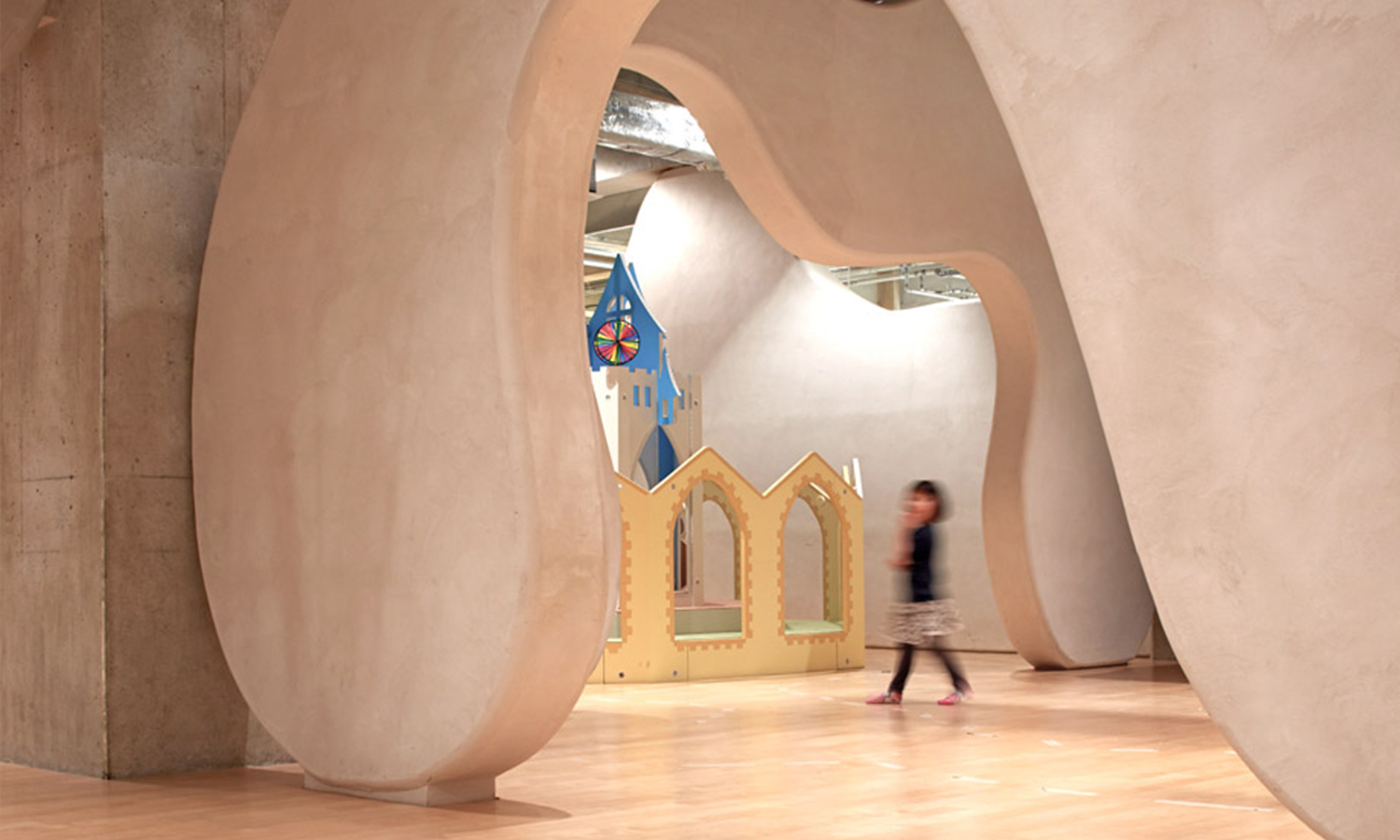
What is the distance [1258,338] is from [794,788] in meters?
3.09

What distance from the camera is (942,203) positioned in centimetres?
1048

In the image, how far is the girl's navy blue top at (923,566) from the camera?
30.5ft

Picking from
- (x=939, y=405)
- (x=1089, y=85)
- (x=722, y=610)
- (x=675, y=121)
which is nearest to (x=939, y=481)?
(x=939, y=405)

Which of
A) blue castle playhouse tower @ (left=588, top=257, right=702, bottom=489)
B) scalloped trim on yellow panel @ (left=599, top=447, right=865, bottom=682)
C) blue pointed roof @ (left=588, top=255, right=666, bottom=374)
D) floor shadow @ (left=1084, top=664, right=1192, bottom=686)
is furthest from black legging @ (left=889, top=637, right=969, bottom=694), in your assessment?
blue pointed roof @ (left=588, top=255, right=666, bottom=374)

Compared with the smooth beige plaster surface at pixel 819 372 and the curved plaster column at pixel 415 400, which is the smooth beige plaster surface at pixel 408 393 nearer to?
the curved plaster column at pixel 415 400

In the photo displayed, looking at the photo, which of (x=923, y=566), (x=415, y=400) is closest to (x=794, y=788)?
(x=415, y=400)

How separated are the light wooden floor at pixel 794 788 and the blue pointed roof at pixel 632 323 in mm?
4612

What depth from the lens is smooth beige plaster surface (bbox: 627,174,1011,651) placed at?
14172 millimetres

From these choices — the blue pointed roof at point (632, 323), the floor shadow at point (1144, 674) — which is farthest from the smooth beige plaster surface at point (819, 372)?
the blue pointed roof at point (632, 323)

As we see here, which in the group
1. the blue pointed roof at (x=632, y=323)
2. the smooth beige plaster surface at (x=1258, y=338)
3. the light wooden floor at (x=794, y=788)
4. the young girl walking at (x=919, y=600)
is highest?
the blue pointed roof at (x=632, y=323)

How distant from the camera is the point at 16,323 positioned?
7.27 m

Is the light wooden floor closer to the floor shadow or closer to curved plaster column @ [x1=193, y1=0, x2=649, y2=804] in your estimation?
curved plaster column @ [x1=193, y1=0, x2=649, y2=804]

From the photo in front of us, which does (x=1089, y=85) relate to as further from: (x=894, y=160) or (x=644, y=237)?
(x=644, y=237)

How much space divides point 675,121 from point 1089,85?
418 inches
